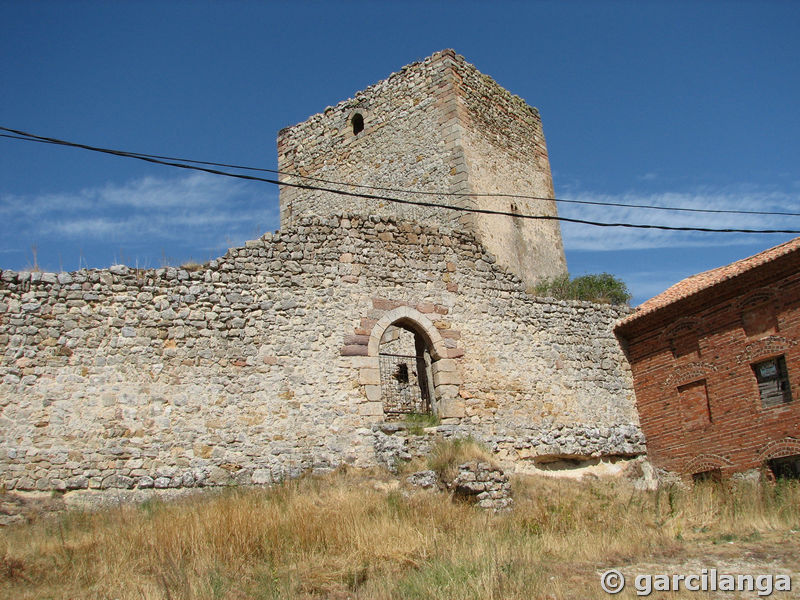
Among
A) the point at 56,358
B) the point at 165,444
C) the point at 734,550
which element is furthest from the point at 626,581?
the point at 56,358

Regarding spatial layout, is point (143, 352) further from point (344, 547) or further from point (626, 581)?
point (626, 581)

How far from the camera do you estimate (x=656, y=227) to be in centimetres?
1266

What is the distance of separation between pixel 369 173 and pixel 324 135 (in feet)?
7.18

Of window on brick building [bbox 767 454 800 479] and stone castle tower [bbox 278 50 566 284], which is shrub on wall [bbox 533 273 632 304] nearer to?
stone castle tower [bbox 278 50 566 284]

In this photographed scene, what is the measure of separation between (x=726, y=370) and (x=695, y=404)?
87 centimetres

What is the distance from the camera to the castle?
10.6m

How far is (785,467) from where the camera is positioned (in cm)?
1228

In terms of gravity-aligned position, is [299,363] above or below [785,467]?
above

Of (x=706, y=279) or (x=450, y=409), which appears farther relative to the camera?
(x=706, y=279)

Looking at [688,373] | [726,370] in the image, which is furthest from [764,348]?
[688,373]

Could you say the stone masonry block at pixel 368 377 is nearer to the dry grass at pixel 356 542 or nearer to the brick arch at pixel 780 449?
the dry grass at pixel 356 542

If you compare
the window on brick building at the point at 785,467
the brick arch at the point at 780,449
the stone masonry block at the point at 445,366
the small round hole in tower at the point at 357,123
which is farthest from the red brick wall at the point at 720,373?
the small round hole in tower at the point at 357,123

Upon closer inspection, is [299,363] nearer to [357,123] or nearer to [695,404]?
[695,404]

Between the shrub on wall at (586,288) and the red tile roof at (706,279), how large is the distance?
1316 millimetres
